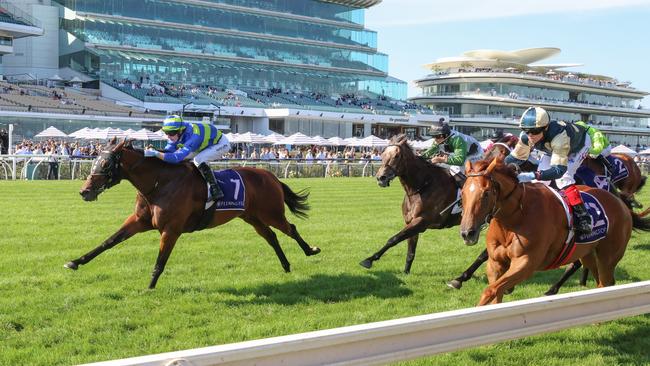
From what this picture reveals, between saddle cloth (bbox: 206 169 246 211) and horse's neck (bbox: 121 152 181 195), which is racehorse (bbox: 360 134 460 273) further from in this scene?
horse's neck (bbox: 121 152 181 195)

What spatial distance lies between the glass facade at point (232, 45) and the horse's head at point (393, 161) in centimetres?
5445

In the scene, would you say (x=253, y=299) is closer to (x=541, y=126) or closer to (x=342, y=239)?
(x=541, y=126)

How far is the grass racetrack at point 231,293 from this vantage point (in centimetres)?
490

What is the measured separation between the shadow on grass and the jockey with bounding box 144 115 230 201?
1.12 metres

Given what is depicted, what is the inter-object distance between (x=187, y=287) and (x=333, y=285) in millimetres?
1424

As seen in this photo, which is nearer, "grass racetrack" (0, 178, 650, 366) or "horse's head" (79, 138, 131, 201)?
"grass racetrack" (0, 178, 650, 366)

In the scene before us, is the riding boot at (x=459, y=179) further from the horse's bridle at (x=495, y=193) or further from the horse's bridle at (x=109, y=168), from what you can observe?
the horse's bridle at (x=109, y=168)

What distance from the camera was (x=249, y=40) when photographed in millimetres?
69812

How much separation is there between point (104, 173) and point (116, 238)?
0.63 meters

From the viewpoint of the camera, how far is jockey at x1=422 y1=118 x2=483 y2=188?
26.9 feet

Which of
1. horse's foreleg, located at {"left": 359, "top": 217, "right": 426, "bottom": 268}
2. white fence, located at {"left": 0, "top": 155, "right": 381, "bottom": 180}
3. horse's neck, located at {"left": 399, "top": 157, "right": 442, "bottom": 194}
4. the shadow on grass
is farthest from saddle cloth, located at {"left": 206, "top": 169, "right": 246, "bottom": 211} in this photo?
white fence, located at {"left": 0, "top": 155, "right": 381, "bottom": 180}

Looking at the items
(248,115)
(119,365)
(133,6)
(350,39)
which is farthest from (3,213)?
(350,39)

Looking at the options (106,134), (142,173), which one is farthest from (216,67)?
(142,173)

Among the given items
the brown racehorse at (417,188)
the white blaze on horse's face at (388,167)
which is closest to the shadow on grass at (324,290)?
the brown racehorse at (417,188)
